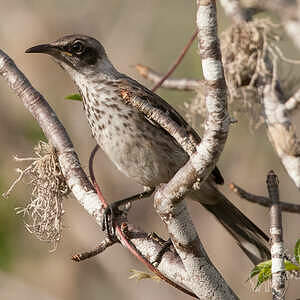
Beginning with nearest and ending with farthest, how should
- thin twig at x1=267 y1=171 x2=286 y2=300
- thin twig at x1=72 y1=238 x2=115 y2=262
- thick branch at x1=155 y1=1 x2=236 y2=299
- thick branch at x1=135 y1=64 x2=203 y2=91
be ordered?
thick branch at x1=155 y1=1 x2=236 y2=299
thin twig at x1=267 y1=171 x2=286 y2=300
thin twig at x1=72 y1=238 x2=115 y2=262
thick branch at x1=135 y1=64 x2=203 y2=91

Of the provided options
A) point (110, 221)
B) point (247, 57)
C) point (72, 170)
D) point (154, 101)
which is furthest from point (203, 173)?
point (247, 57)

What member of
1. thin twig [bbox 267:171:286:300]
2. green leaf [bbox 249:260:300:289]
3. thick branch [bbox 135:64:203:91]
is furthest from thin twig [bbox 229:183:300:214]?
thick branch [bbox 135:64:203:91]

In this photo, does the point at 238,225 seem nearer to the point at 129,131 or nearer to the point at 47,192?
the point at 129,131

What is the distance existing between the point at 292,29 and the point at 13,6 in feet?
16.8

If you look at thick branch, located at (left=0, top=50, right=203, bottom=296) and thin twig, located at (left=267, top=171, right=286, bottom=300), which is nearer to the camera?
thin twig, located at (left=267, top=171, right=286, bottom=300)

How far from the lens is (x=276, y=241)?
3.12 meters

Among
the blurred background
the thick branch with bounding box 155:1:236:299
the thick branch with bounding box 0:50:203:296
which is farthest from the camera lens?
the blurred background

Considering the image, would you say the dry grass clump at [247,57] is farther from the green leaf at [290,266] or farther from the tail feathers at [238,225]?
the green leaf at [290,266]

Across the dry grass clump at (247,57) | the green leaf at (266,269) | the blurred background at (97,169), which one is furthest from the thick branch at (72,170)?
the blurred background at (97,169)

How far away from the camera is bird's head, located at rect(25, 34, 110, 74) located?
4918mm

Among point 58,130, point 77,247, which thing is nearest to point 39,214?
point 58,130

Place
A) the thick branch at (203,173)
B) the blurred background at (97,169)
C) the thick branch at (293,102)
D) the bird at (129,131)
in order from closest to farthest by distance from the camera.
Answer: the thick branch at (203,173), the bird at (129,131), the thick branch at (293,102), the blurred background at (97,169)

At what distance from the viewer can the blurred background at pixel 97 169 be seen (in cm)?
825

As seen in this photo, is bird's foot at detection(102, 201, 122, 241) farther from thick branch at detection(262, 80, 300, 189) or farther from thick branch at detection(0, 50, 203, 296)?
thick branch at detection(262, 80, 300, 189)
